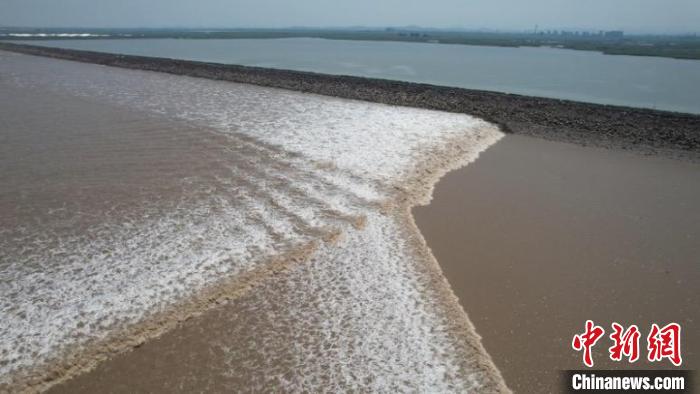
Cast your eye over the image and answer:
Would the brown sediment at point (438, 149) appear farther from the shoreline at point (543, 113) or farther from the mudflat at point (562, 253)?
the mudflat at point (562, 253)

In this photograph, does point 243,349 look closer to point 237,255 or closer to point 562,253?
point 237,255

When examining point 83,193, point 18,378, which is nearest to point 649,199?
point 18,378

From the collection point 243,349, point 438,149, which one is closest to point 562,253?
point 243,349

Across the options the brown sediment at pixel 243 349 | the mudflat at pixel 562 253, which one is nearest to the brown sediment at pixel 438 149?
the brown sediment at pixel 243 349

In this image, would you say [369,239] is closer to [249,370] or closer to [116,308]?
[249,370]

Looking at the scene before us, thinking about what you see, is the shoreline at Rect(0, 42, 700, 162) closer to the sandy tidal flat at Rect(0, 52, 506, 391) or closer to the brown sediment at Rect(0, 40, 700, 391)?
the brown sediment at Rect(0, 40, 700, 391)

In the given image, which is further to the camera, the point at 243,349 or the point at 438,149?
the point at 438,149
